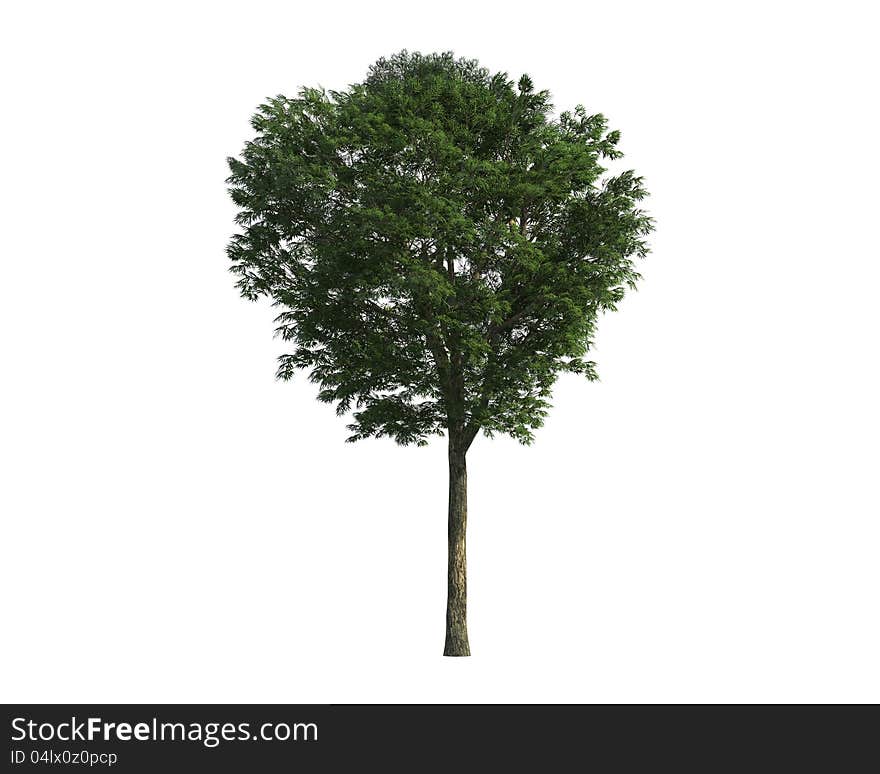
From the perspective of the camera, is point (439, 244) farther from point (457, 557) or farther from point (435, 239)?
point (457, 557)

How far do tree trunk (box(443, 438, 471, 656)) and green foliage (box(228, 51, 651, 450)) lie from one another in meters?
0.52

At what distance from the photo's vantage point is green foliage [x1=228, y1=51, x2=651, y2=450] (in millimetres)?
16344

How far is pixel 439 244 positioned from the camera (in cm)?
1642

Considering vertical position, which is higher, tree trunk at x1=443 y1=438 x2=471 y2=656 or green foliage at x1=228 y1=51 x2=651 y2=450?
green foliage at x1=228 y1=51 x2=651 y2=450

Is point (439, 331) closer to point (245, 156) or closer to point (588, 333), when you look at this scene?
point (588, 333)

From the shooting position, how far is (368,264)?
16703mm

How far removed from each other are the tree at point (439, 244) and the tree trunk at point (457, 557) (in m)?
0.03

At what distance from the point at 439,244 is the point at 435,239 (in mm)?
132

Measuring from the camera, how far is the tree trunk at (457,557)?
1752 cm

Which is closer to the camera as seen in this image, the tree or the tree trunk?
the tree

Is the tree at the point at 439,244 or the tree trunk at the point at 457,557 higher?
the tree at the point at 439,244
